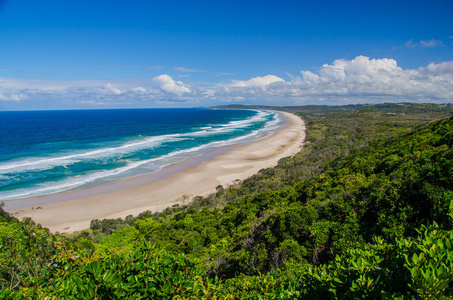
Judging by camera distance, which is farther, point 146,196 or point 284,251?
point 146,196

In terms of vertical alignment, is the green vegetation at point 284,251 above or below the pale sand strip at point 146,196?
above

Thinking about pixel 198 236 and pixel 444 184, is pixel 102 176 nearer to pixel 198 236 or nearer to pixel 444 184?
pixel 198 236

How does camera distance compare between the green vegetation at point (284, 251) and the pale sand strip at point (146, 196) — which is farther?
the pale sand strip at point (146, 196)

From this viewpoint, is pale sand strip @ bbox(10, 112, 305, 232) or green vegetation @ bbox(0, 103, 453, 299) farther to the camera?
pale sand strip @ bbox(10, 112, 305, 232)

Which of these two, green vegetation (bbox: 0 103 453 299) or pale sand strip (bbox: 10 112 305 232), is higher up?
green vegetation (bbox: 0 103 453 299)

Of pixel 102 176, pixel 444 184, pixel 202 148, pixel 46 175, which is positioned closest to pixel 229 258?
pixel 444 184
